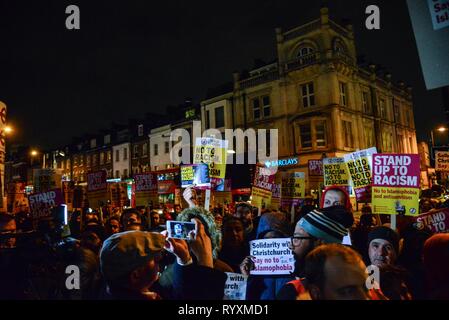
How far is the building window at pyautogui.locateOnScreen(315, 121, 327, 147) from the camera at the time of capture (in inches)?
1073

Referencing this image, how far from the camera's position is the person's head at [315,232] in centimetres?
336

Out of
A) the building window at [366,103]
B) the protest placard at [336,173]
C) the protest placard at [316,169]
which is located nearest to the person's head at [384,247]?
the protest placard at [336,173]

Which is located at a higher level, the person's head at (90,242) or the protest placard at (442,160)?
the protest placard at (442,160)

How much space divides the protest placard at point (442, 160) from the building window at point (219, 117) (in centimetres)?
2316

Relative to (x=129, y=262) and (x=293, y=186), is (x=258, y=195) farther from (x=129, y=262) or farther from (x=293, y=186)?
(x=129, y=262)

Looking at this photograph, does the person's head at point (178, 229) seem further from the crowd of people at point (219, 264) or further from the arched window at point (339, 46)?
the arched window at point (339, 46)

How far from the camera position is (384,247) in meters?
4.10

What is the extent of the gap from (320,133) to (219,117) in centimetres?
1007

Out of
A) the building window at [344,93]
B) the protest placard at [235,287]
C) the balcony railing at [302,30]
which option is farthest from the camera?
the building window at [344,93]

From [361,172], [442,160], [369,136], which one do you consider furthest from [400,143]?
[361,172]

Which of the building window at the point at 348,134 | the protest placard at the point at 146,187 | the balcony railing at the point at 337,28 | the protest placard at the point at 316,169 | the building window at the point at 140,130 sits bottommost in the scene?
the protest placard at the point at 146,187

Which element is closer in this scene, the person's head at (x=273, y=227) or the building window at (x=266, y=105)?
the person's head at (x=273, y=227)

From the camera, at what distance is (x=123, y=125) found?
52531 mm
